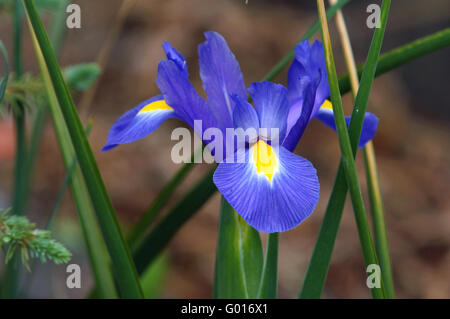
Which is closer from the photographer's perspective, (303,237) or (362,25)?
(303,237)

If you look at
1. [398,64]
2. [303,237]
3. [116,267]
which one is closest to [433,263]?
[303,237]

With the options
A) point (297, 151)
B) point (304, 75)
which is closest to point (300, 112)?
point (304, 75)

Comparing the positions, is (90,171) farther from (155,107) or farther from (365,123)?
(365,123)

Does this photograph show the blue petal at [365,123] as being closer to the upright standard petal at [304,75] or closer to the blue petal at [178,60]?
the upright standard petal at [304,75]

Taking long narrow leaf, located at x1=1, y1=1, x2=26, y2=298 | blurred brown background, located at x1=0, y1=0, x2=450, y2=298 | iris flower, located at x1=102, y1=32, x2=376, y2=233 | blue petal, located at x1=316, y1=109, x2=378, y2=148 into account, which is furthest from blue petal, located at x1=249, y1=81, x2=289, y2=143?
blurred brown background, located at x1=0, y1=0, x2=450, y2=298

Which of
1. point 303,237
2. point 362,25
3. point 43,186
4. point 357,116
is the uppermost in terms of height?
point 362,25
